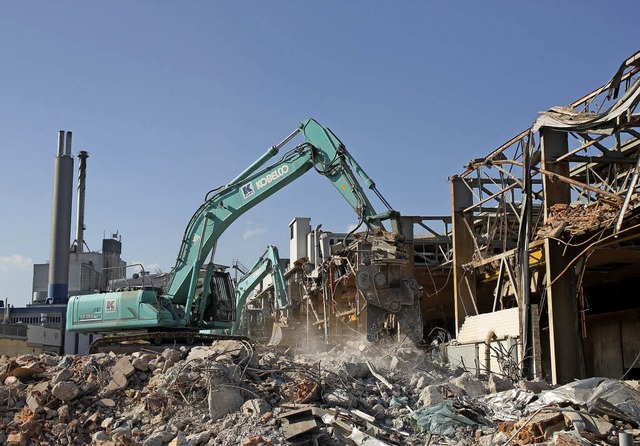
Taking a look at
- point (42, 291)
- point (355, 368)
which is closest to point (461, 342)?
point (355, 368)

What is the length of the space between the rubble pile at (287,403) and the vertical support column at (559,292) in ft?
5.21

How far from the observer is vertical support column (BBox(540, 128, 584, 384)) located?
45.0ft

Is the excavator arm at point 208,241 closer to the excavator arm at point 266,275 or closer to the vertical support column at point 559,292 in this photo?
the vertical support column at point 559,292

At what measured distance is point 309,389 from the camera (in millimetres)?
11312

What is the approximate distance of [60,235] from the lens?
1827 inches

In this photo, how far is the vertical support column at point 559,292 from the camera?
45.0 ft

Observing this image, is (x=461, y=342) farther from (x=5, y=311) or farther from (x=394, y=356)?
(x=5, y=311)

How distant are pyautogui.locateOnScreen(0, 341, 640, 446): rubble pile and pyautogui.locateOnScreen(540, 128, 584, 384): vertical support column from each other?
1588 mm

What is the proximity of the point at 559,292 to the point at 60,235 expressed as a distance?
38.8 metres

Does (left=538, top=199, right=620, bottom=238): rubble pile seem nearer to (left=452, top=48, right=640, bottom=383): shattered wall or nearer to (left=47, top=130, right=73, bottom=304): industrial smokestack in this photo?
(left=452, top=48, right=640, bottom=383): shattered wall

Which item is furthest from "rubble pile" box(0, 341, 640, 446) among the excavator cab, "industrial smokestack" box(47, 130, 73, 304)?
"industrial smokestack" box(47, 130, 73, 304)

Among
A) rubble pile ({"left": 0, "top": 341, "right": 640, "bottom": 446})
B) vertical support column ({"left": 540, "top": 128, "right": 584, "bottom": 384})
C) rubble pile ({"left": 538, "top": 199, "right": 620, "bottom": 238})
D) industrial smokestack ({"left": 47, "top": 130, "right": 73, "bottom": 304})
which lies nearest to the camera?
rubble pile ({"left": 0, "top": 341, "right": 640, "bottom": 446})

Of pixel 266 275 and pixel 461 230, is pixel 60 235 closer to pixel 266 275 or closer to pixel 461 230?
pixel 266 275

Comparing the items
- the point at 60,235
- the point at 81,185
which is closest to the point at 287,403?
the point at 60,235
